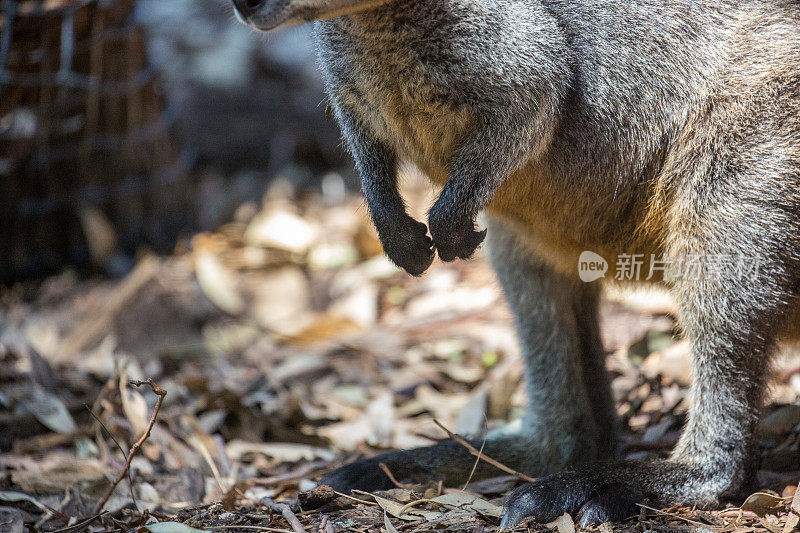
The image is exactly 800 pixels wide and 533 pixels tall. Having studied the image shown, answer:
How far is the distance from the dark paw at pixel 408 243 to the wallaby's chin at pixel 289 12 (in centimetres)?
85

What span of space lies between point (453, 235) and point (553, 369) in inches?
39.1

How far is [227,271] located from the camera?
6.38 m

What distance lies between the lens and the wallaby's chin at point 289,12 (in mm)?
2510

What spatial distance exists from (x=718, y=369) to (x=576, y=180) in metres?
0.89

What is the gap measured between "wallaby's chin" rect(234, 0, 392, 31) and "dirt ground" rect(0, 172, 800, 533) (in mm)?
1300

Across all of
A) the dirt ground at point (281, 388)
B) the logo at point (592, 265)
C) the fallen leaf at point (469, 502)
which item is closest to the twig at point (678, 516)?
the dirt ground at point (281, 388)

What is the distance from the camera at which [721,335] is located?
2969 mm

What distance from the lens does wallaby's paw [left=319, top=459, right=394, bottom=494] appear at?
3.18 m

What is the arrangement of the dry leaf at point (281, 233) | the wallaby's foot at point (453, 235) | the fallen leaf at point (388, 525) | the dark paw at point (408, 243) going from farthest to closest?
the dry leaf at point (281, 233) → the dark paw at point (408, 243) → the wallaby's foot at point (453, 235) → the fallen leaf at point (388, 525)

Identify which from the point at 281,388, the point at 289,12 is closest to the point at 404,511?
the point at 289,12

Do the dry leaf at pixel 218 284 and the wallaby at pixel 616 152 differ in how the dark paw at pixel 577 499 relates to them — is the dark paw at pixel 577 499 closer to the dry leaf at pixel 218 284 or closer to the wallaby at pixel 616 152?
the wallaby at pixel 616 152

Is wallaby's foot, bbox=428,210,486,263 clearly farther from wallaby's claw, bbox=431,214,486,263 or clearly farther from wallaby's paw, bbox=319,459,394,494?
wallaby's paw, bbox=319,459,394,494

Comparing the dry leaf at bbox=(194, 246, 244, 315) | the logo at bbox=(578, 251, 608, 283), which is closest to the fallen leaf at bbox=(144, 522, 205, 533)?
the logo at bbox=(578, 251, 608, 283)

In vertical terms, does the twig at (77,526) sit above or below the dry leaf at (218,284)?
above
